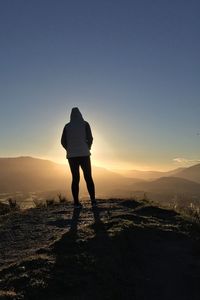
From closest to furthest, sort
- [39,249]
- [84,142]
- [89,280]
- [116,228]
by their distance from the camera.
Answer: [89,280]
[39,249]
[116,228]
[84,142]

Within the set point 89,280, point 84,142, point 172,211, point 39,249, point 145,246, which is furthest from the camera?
point 84,142

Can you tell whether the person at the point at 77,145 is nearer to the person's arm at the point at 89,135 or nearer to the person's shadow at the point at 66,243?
the person's arm at the point at 89,135

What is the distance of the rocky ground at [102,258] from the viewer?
5.40m

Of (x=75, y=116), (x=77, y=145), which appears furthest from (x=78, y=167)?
(x=75, y=116)

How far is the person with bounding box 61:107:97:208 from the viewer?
1200 centimetres

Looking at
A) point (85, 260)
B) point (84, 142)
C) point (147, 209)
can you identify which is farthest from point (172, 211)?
point (85, 260)

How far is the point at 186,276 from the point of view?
20.7 ft

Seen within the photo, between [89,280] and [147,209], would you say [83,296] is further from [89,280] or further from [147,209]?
[147,209]

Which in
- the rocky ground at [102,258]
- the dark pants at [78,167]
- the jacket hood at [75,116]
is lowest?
the rocky ground at [102,258]

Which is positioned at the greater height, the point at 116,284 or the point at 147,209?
the point at 147,209

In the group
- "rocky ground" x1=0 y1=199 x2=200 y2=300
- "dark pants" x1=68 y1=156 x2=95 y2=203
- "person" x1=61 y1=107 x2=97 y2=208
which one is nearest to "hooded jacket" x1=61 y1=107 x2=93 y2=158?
"person" x1=61 y1=107 x2=97 y2=208

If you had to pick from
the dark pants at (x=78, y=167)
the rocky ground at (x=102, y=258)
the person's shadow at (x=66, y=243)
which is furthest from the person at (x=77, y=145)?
the person's shadow at (x=66, y=243)

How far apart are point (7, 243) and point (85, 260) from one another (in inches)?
86.7

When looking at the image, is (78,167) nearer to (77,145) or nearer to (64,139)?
(77,145)
